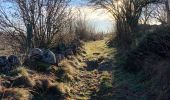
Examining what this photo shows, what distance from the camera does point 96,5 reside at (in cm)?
3425

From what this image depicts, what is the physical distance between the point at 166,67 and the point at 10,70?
15.6 feet

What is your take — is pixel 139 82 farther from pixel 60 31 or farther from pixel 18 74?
pixel 60 31

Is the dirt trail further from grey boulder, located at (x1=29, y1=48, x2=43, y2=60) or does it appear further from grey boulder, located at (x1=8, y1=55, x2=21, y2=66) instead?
grey boulder, located at (x1=8, y1=55, x2=21, y2=66)

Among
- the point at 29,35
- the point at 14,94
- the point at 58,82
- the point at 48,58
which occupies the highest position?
the point at 29,35

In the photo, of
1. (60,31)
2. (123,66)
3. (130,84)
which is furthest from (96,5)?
(130,84)

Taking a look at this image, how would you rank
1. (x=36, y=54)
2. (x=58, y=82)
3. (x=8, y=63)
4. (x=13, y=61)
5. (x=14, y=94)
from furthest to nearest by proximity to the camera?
(x=36, y=54) → (x=58, y=82) → (x=13, y=61) → (x=8, y=63) → (x=14, y=94)

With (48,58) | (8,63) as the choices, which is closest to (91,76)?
(48,58)

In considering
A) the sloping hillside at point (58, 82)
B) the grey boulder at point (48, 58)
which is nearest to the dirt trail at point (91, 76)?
the sloping hillside at point (58, 82)

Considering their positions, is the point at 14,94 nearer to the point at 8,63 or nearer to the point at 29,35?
the point at 8,63

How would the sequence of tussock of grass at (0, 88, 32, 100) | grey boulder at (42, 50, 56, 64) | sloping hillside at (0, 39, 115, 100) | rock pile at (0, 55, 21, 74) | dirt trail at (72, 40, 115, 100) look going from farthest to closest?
grey boulder at (42, 50, 56, 64) → dirt trail at (72, 40, 115, 100) → rock pile at (0, 55, 21, 74) → sloping hillside at (0, 39, 115, 100) → tussock of grass at (0, 88, 32, 100)

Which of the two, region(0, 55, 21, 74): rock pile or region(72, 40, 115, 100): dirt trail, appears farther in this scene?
region(72, 40, 115, 100): dirt trail

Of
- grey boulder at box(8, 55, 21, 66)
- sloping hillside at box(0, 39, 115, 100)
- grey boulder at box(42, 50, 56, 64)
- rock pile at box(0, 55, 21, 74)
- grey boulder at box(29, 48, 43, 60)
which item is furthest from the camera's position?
grey boulder at box(42, 50, 56, 64)

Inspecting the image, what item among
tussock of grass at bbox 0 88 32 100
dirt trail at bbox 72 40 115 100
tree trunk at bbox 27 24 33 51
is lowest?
dirt trail at bbox 72 40 115 100

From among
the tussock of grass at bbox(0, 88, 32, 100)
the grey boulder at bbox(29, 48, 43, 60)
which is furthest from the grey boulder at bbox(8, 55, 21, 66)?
the tussock of grass at bbox(0, 88, 32, 100)
